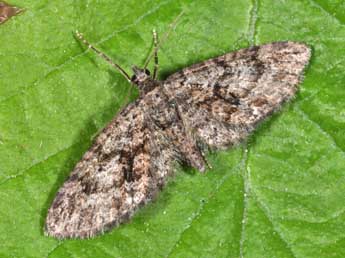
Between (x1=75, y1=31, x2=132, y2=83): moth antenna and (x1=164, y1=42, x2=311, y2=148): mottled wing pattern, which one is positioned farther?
(x1=75, y1=31, x2=132, y2=83): moth antenna

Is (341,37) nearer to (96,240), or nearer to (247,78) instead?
(247,78)

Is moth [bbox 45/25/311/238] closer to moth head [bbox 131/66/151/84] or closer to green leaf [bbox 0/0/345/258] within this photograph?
moth head [bbox 131/66/151/84]

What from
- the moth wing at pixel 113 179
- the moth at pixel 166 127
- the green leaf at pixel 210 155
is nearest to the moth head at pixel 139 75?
the moth at pixel 166 127

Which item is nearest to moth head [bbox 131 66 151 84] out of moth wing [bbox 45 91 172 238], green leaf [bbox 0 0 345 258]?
green leaf [bbox 0 0 345 258]

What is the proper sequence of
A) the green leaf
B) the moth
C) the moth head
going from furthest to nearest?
the moth head, the moth, the green leaf

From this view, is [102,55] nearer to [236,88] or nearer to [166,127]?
[166,127]

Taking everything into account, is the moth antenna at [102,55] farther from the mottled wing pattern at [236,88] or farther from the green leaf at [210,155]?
the mottled wing pattern at [236,88]
